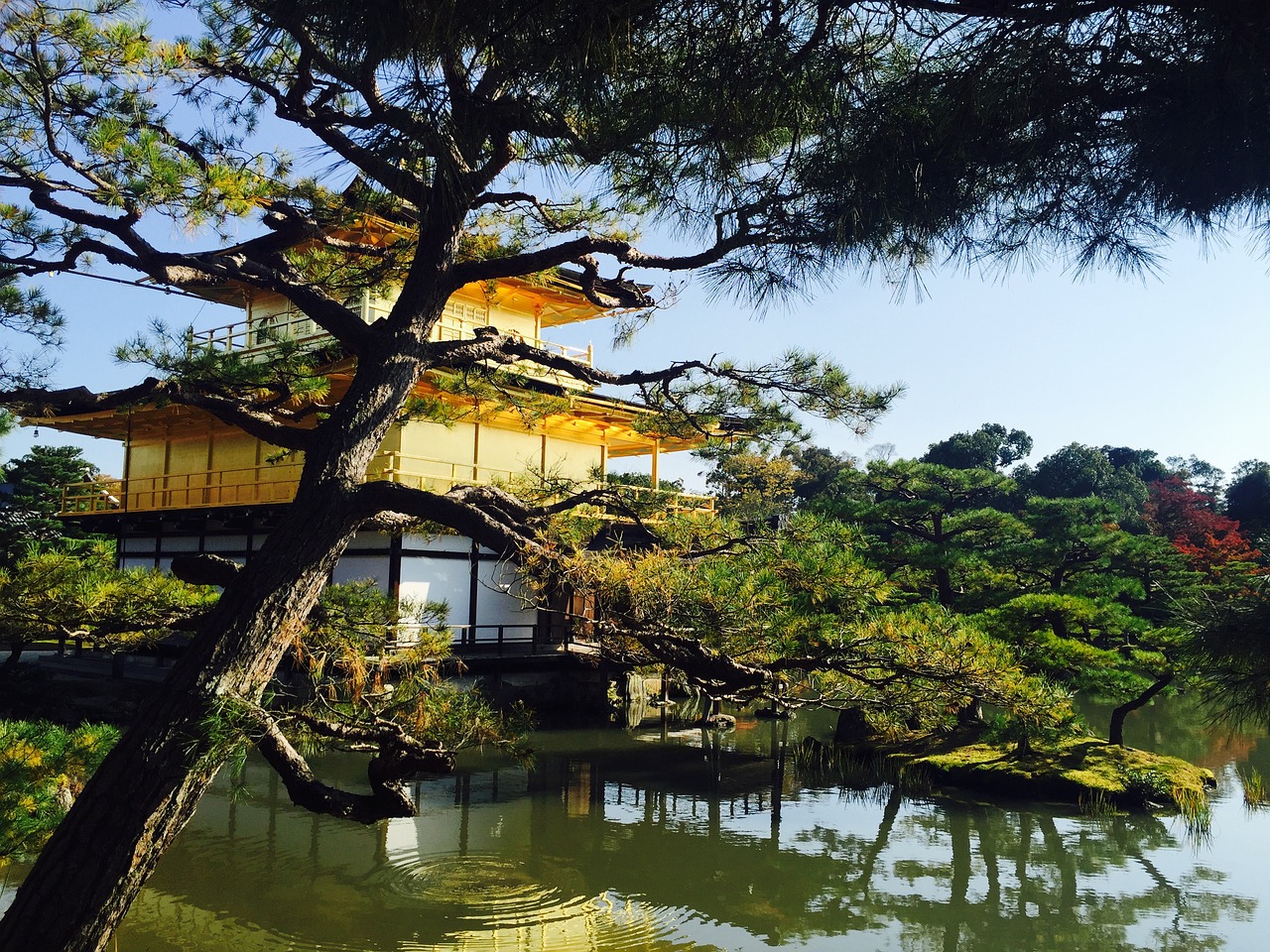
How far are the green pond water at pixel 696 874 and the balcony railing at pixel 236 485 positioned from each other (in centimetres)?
375

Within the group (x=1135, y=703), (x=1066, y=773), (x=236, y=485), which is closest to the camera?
(x=1066, y=773)

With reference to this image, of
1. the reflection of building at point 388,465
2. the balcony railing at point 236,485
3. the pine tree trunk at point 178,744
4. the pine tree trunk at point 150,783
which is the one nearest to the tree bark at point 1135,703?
the balcony railing at point 236,485

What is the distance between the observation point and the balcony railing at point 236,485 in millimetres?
12242

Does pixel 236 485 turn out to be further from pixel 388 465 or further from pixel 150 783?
pixel 150 783

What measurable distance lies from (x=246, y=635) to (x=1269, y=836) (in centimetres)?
878

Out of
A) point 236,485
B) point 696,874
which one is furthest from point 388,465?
point 696,874

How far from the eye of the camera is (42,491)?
16.6 meters

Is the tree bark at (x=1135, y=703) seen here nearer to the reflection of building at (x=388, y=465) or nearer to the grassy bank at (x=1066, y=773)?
the grassy bank at (x=1066, y=773)

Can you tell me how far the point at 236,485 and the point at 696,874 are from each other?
917 centimetres

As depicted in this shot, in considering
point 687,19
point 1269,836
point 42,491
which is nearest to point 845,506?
point 1269,836

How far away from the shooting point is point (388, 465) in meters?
11.9

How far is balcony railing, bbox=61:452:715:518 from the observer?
1224 centimetres

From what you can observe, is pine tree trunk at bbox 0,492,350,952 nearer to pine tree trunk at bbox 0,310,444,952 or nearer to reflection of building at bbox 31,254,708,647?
pine tree trunk at bbox 0,310,444,952

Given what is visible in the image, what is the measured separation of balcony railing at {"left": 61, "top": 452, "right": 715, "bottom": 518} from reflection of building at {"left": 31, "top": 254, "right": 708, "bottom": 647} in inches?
1.0
